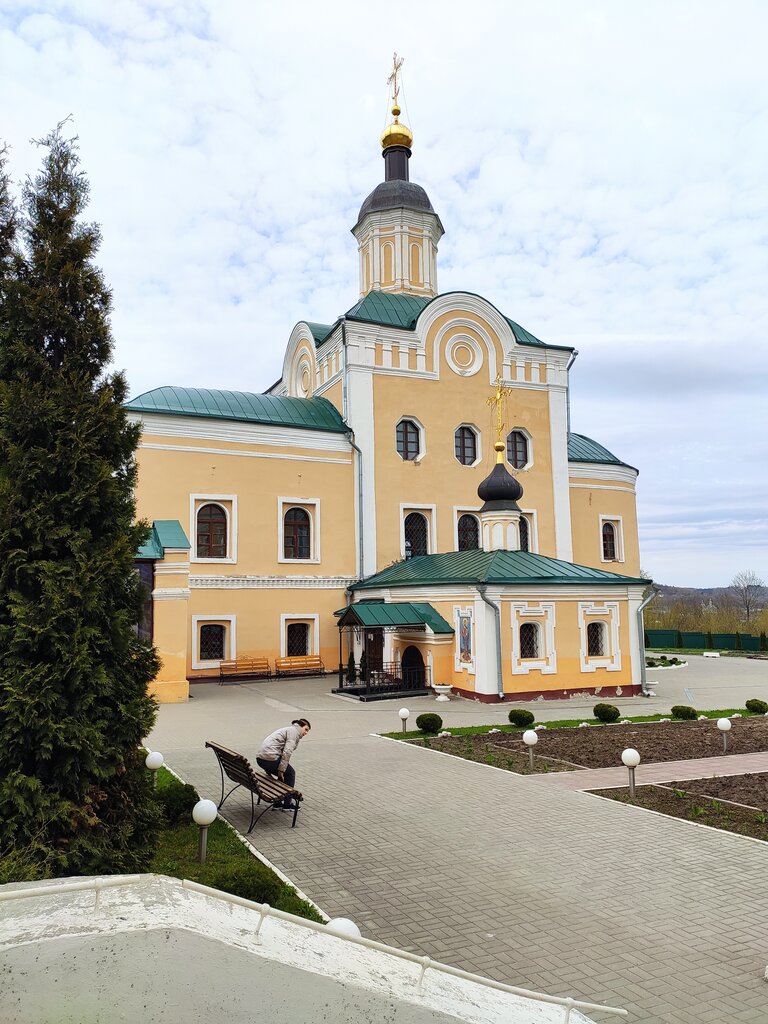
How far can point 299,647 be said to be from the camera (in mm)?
25500

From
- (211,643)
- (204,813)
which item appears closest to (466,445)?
(211,643)

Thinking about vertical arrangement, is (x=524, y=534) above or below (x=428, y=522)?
below

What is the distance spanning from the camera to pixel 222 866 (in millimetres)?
6664

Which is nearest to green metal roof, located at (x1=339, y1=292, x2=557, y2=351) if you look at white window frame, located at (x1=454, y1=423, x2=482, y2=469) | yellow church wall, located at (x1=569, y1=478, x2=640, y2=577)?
white window frame, located at (x1=454, y1=423, x2=482, y2=469)

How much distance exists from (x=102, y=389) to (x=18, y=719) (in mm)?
2447

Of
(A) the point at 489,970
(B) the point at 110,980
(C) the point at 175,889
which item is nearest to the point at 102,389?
(C) the point at 175,889

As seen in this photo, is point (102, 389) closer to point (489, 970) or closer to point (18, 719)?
point (18, 719)

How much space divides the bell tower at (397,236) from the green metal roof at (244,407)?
23.6ft

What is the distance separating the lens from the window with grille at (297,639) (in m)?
25.4

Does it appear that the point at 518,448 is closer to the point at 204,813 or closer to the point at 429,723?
the point at 429,723

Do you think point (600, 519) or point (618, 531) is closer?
point (600, 519)

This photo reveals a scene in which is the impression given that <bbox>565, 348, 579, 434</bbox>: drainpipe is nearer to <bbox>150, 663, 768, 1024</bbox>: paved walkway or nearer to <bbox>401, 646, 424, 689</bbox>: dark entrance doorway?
<bbox>401, 646, 424, 689</bbox>: dark entrance doorway

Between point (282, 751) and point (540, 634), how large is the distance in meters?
12.5

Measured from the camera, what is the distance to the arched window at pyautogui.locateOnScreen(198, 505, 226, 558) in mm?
24500
